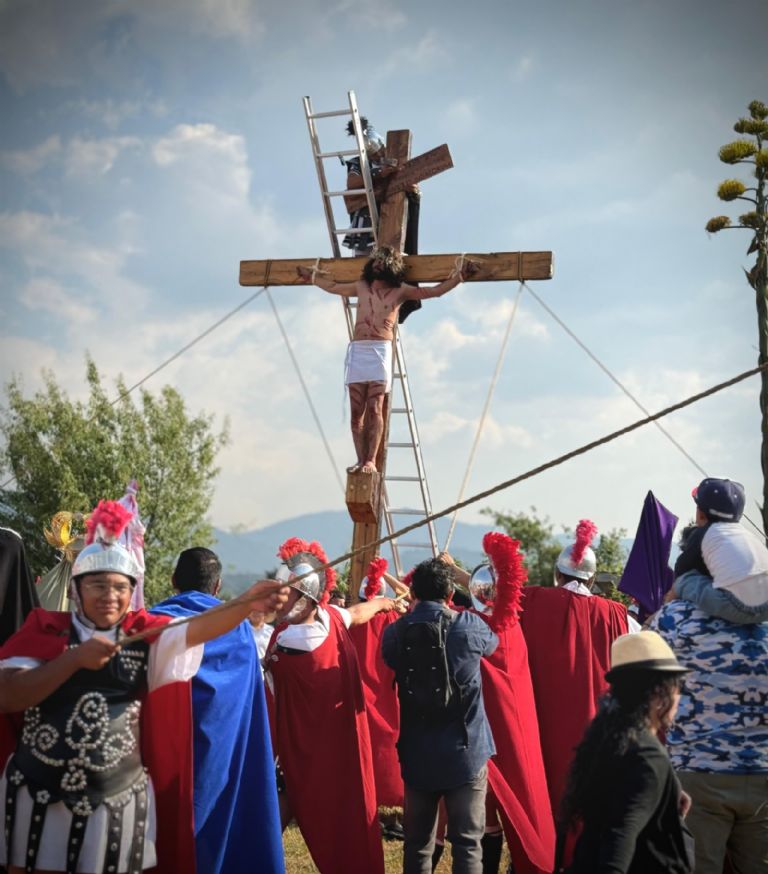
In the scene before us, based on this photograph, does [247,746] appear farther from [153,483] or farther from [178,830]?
[153,483]

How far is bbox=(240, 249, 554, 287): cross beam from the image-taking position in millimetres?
8414

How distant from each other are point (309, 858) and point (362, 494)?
3179mm

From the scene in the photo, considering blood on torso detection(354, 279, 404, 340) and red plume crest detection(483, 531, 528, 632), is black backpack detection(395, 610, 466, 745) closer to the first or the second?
red plume crest detection(483, 531, 528, 632)

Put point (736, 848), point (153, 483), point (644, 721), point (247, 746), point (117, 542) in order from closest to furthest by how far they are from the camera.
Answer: point (644, 721), point (117, 542), point (736, 848), point (247, 746), point (153, 483)

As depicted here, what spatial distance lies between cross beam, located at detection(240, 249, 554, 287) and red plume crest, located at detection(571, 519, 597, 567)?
9.41 ft

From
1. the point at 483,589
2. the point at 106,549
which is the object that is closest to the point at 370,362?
the point at 483,589

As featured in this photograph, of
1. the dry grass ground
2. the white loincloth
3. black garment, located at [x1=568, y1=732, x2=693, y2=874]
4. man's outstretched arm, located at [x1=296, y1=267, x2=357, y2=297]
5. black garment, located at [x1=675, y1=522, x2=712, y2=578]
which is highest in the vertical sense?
man's outstretched arm, located at [x1=296, y1=267, x2=357, y2=297]

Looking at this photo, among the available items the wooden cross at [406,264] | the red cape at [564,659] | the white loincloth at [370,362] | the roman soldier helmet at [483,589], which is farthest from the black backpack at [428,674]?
the white loincloth at [370,362]

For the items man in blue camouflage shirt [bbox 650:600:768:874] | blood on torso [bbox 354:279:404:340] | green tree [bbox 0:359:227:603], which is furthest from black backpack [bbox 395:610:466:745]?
green tree [bbox 0:359:227:603]

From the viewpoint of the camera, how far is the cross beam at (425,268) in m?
8.41

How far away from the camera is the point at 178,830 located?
3820 mm

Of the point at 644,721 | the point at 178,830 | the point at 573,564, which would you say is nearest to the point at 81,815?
the point at 178,830

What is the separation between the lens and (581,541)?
632cm

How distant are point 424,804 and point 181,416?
1038 inches
